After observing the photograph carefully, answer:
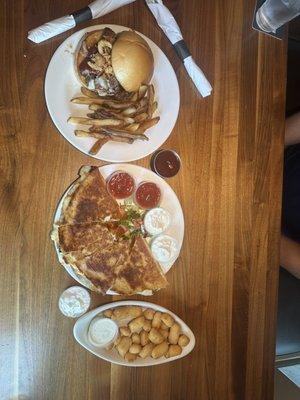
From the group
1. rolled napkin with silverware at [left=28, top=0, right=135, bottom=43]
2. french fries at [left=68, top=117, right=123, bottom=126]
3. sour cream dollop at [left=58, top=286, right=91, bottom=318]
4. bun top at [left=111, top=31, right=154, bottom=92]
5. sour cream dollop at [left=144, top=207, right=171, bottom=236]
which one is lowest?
sour cream dollop at [left=58, top=286, right=91, bottom=318]

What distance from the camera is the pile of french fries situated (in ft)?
5.76

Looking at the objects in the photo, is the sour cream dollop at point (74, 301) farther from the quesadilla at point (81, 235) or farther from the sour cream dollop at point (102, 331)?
the quesadilla at point (81, 235)

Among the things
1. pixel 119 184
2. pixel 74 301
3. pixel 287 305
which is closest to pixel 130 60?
pixel 119 184

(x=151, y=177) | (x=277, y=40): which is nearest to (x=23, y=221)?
(x=151, y=177)

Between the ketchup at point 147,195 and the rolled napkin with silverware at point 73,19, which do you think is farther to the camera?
the ketchup at point 147,195

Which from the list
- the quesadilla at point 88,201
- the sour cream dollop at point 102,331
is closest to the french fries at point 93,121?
the quesadilla at point 88,201

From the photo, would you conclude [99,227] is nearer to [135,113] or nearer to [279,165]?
[135,113]

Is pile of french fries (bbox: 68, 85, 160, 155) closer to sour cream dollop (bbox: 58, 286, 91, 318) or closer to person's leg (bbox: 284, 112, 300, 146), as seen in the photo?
sour cream dollop (bbox: 58, 286, 91, 318)

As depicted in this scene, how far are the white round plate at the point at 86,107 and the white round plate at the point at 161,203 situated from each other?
0.16 feet

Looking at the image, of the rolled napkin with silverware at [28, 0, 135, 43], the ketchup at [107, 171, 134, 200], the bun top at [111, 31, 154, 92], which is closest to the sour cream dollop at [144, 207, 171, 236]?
the ketchup at [107, 171, 134, 200]

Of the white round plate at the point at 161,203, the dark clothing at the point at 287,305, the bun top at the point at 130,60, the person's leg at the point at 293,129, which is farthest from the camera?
the dark clothing at the point at 287,305

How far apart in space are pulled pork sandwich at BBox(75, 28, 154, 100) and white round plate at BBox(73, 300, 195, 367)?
40.6 inches

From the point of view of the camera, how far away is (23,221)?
1.74 m

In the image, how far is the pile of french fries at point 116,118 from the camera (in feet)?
5.76
